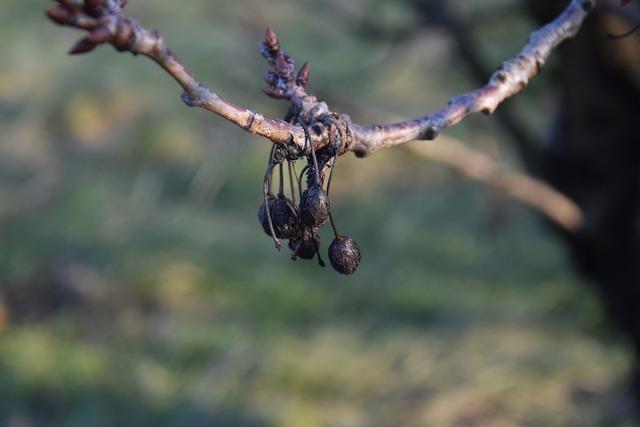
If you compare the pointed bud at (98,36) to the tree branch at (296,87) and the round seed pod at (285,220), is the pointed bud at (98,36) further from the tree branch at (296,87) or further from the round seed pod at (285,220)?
the round seed pod at (285,220)

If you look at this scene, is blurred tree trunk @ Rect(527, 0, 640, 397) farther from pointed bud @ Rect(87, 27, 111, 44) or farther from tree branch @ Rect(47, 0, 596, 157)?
pointed bud @ Rect(87, 27, 111, 44)

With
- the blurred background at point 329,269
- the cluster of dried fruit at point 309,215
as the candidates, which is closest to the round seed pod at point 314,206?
the cluster of dried fruit at point 309,215

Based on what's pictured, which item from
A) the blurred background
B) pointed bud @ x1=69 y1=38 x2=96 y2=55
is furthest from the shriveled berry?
the blurred background

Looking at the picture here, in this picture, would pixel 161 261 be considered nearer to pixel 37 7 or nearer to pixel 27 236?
pixel 27 236

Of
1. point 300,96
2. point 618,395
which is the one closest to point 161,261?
point 618,395

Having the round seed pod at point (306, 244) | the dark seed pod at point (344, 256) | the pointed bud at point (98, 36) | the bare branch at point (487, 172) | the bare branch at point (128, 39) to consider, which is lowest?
the pointed bud at point (98, 36)

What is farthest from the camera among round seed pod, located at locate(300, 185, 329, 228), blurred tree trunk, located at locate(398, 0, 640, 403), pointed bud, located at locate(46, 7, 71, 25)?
blurred tree trunk, located at locate(398, 0, 640, 403)

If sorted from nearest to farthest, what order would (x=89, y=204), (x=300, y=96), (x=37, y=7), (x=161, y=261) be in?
(x=300, y=96)
(x=161, y=261)
(x=89, y=204)
(x=37, y=7)
